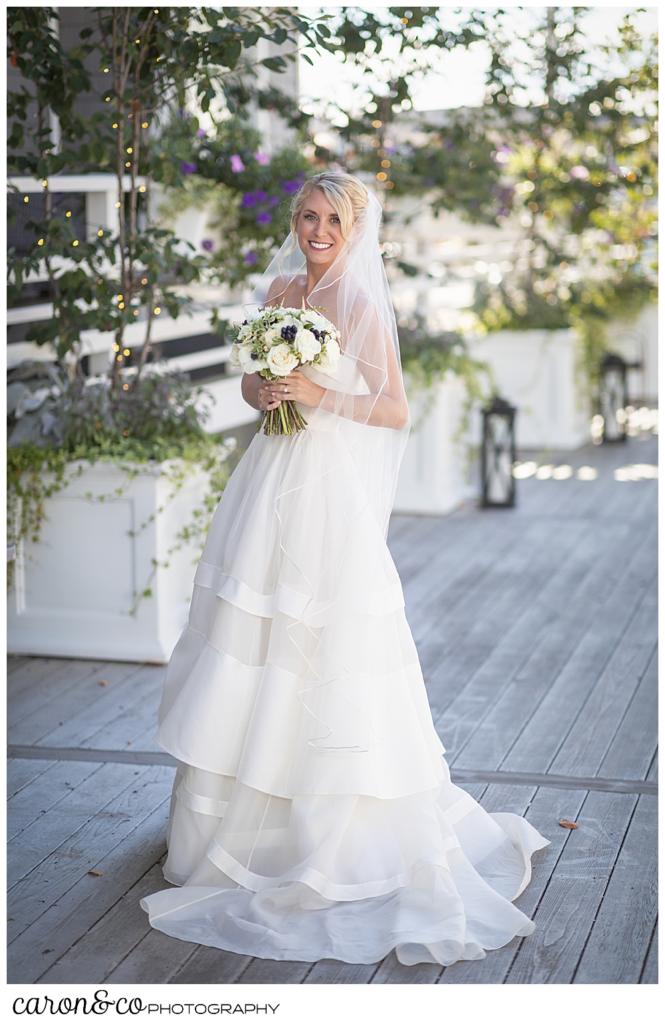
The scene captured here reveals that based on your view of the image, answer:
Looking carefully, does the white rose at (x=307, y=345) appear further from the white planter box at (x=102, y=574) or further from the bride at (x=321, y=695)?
the white planter box at (x=102, y=574)

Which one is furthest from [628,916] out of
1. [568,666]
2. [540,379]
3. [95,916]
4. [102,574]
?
[540,379]

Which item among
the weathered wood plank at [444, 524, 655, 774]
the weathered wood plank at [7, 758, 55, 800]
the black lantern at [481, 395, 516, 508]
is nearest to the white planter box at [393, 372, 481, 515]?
the black lantern at [481, 395, 516, 508]

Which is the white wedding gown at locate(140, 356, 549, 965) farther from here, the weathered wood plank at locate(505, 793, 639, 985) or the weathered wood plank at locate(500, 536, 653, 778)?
the weathered wood plank at locate(500, 536, 653, 778)

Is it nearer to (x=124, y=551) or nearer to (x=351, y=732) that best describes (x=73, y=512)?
(x=124, y=551)

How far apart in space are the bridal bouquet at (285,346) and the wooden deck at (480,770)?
1170mm

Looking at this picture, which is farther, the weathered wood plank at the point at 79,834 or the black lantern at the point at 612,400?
the black lantern at the point at 612,400

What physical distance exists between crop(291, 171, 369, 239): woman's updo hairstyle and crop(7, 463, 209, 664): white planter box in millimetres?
1937

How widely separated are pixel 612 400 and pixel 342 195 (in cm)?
740

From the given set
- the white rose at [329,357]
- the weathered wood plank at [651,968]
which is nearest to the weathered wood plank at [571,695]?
the weathered wood plank at [651,968]

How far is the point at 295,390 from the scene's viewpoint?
120 inches

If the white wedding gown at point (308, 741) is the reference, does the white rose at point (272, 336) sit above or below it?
above

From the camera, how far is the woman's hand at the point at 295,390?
10.0 feet

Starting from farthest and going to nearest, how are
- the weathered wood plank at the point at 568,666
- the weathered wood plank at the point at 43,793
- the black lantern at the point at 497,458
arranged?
the black lantern at the point at 497,458
the weathered wood plank at the point at 568,666
the weathered wood plank at the point at 43,793

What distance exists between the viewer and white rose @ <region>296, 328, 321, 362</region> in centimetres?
296
